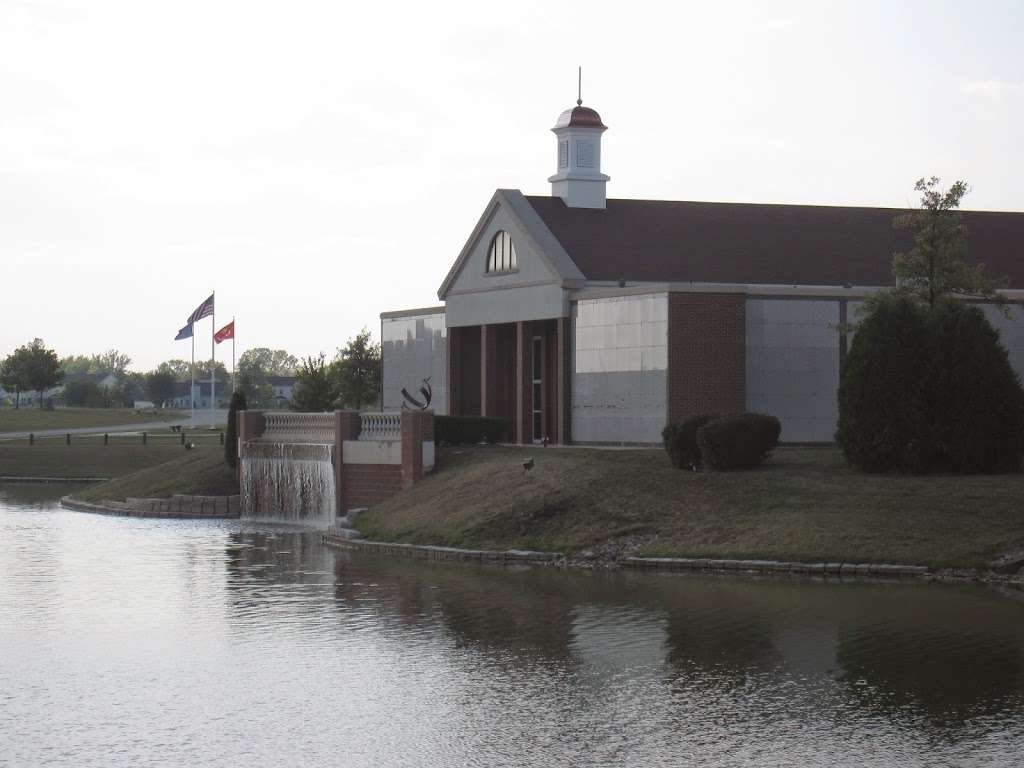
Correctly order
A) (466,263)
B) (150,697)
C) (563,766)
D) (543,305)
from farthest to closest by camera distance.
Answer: (466,263)
(543,305)
(150,697)
(563,766)

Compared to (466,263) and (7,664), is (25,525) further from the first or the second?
(7,664)

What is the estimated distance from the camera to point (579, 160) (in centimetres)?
6075

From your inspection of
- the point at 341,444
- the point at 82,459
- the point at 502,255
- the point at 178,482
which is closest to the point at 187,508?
the point at 178,482

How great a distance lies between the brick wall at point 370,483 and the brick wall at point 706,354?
29.5 feet

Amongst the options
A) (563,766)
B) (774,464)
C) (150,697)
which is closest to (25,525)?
(774,464)

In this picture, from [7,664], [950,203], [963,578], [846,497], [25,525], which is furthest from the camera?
[25,525]

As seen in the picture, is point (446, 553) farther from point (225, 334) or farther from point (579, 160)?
point (225, 334)

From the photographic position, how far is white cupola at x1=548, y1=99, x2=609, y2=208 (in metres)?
59.9

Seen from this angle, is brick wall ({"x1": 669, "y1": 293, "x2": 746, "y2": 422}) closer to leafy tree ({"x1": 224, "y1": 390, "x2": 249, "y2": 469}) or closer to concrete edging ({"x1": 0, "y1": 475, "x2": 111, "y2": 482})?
leafy tree ({"x1": 224, "y1": 390, "x2": 249, "y2": 469})

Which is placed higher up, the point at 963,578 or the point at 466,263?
the point at 466,263

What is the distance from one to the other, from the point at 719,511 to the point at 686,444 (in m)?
4.96

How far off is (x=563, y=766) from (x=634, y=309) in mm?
34553

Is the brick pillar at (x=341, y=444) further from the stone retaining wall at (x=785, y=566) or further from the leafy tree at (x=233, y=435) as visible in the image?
the stone retaining wall at (x=785, y=566)

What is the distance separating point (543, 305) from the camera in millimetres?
55312
